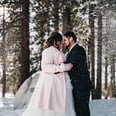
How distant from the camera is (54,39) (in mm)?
8922

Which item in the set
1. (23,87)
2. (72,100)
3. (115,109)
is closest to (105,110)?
(115,109)

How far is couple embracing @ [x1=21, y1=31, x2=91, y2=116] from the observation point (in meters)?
9.00

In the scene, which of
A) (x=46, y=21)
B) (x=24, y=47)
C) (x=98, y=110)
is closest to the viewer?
(x=98, y=110)

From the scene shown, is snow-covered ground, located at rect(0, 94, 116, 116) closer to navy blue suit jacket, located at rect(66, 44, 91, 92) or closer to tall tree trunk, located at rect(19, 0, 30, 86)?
tall tree trunk, located at rect(19, 0, 30, 86)

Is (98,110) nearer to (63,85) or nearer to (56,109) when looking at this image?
(56,109)

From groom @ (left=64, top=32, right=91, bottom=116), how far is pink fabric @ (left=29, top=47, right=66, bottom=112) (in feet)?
0.79

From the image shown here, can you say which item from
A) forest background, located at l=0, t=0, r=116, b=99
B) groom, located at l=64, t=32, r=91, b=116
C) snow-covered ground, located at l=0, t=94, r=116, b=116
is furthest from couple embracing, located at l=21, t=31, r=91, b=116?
forest background, located at l=0, t=0, r=116, b=99

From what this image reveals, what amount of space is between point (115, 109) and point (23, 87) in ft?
10.7

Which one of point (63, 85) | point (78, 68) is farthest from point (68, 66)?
point (63, 85)

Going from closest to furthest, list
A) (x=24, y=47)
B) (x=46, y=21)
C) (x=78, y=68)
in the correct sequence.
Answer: (x=78, y=68) < (x=24, y=47) < (x=46, y=21)

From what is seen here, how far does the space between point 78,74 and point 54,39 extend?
0.91 m

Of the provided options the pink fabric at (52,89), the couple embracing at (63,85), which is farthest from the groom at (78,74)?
the pink fabric at (52,89)

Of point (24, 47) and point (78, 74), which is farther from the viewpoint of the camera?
point (24, 47)

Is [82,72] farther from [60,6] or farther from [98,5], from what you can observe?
[98,5]
